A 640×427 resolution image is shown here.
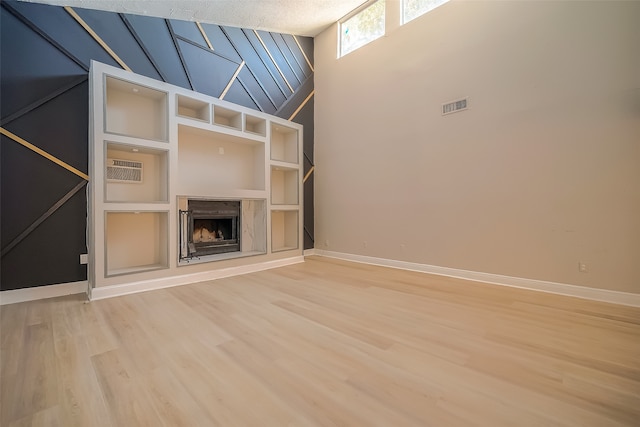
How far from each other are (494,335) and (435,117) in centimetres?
325

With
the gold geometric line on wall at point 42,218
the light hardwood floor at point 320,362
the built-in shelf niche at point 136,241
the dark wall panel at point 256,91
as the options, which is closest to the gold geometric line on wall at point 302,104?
the dark wall panel at point 256,91

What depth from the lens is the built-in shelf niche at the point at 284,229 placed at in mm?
5254

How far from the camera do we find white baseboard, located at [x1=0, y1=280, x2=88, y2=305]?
8.73 feet

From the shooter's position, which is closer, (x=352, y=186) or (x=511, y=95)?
(x=511, y=95)

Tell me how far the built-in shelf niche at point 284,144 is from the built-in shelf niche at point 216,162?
0.61 meters

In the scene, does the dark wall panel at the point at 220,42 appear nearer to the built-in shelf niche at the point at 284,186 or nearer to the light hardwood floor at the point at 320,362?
the built-in shelf niche at the point at 284,186

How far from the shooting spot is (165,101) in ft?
11.2

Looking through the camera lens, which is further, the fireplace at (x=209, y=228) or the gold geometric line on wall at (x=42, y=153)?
the fireplace at (x=209, y=228)

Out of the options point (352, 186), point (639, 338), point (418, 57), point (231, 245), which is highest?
point (418, 57)

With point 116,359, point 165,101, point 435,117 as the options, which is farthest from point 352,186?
point 116,359

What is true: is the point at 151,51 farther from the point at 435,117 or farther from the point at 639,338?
the point at 639,338

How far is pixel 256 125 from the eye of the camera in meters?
4.75

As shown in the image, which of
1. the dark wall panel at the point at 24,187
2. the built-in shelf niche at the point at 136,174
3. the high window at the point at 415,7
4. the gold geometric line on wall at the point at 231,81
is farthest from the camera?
the gold geometric line on wall at the point at 231,81

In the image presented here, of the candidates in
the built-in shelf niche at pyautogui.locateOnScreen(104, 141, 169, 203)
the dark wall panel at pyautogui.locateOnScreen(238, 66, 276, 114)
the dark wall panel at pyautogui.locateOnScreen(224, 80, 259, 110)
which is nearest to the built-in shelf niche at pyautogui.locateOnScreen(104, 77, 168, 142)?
the built-in shelf niche at pyautogui.locateOnScreen(104, 141, 169, 203)
